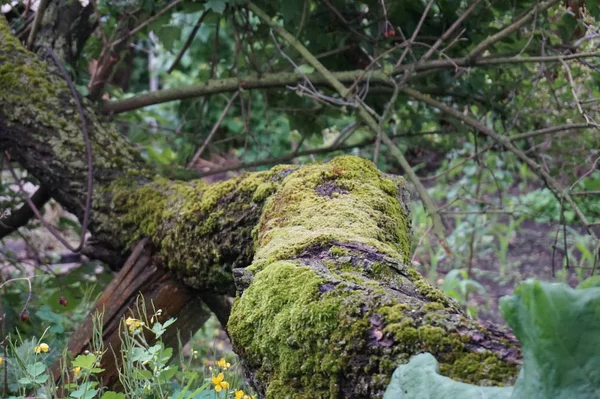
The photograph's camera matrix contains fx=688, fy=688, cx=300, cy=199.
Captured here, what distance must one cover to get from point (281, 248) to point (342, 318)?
402mm

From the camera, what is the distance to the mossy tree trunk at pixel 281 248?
1.22 metres

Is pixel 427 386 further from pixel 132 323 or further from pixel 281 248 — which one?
pixel 132 323

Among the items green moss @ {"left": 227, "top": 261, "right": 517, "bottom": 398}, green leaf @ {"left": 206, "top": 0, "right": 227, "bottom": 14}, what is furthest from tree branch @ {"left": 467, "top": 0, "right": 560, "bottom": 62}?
green moss @ {"left": 227, "top": 261, "right": 517, "bottom": 398}

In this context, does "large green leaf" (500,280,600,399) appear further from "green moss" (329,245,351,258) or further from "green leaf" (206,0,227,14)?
"green leaf" (206,0,227,14)

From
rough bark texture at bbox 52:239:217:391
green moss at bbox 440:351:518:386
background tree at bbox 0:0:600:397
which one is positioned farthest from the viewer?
rough bark texture at bbox 52:239:217:391

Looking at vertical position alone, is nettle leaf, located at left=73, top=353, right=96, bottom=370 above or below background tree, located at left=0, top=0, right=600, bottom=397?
below

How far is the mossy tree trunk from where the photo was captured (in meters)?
1.22

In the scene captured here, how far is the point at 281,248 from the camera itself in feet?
5.44

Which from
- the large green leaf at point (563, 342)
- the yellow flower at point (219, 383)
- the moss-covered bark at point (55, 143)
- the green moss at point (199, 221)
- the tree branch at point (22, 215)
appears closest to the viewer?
the large green leaf at point (563, 342)

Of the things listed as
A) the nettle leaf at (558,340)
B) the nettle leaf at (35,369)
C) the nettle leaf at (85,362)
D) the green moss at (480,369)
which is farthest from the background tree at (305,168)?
the nettle leaf at (35,369)

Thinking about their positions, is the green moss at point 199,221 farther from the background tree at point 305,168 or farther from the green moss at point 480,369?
the green moss at point 480,369

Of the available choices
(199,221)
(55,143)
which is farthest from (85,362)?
(55,143)

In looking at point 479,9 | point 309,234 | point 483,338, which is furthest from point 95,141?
point 483,338

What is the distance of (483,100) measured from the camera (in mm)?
3463
